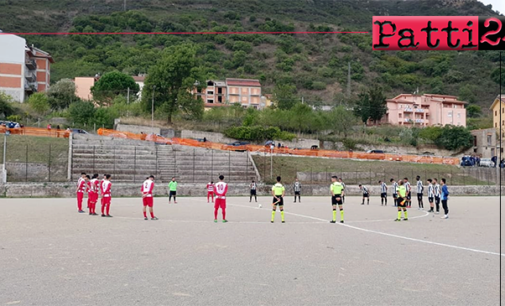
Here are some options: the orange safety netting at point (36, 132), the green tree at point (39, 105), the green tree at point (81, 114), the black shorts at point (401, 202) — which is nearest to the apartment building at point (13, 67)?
the green tree at point (39, 105)

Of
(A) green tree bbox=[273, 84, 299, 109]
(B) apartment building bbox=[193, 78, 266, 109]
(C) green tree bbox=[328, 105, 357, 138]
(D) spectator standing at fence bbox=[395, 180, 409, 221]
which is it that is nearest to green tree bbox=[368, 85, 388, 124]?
(A) green tree bbox=[273, 84, 299, 109]

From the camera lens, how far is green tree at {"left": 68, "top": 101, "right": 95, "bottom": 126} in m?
64.7

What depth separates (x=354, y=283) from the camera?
7.73 m

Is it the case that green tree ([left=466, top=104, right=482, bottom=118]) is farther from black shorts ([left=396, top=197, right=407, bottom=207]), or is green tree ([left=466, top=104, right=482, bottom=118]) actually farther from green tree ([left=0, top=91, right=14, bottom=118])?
black shorts ([left=396, top=197, right=407, bottom=207])

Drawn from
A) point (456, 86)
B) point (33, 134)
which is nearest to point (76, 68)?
point (33, 134)

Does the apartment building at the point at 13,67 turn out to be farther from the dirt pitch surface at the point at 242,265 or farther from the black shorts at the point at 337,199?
the black shorts at the point at 337,199

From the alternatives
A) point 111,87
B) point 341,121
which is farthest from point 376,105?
point 111,87

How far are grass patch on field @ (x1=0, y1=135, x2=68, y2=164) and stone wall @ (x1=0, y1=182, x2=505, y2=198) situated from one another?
15.1 feet

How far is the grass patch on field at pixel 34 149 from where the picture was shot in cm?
3888

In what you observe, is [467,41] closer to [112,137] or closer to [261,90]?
[112,137]

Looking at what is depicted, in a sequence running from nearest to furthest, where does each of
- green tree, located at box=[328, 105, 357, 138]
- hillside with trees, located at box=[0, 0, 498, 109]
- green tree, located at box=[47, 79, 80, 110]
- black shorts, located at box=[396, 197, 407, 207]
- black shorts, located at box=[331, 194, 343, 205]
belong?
black shorts, located at box=[331, 194, 343, 205]
black shorts, located at box=[396, 197, 407, 207]
green tree, located at box=[328, 105, 357, 138]
green tree, located at box=[47, 79, 80, 110]
hillside with trees, located at box=[0, 0, 498, 109]

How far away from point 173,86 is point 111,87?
3051 cm

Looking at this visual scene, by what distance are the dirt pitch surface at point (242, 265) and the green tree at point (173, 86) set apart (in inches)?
1916

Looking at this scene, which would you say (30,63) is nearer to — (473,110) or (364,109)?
(364,109)
